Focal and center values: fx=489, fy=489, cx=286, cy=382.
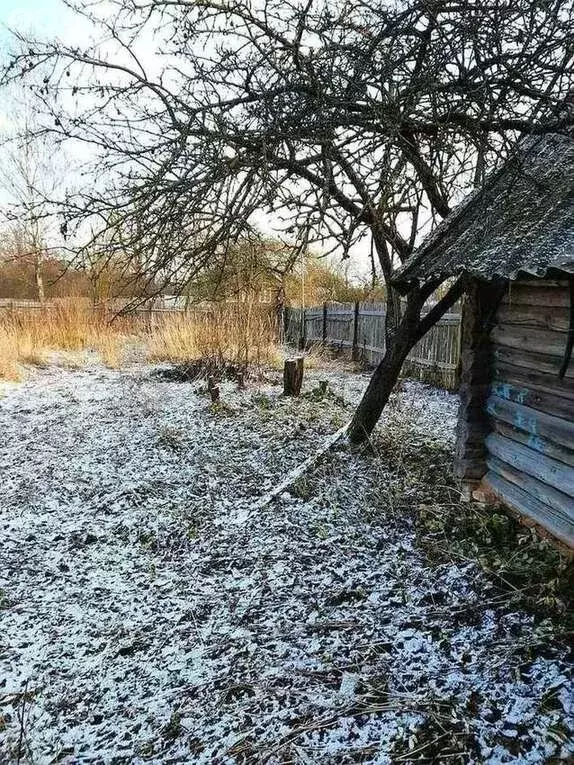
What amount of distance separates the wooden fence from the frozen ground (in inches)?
206

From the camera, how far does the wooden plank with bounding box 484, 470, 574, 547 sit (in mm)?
3150

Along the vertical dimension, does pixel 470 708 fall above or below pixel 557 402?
below

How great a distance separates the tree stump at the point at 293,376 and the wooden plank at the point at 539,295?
4.41 meters

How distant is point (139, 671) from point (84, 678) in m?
0.27

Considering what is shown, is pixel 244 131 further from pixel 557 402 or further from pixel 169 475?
pixel 169 475

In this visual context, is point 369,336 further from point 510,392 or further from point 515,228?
point 515,228

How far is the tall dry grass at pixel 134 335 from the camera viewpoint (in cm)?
1009

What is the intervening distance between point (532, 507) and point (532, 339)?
1201 mm

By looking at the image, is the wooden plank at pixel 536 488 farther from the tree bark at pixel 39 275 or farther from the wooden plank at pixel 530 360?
the tree bark at pixel 39 275

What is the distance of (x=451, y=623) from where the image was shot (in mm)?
2725

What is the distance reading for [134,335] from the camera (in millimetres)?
15031

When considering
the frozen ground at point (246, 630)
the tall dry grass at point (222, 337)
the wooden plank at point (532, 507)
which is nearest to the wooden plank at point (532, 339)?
the wooden plank at point (532, 507)

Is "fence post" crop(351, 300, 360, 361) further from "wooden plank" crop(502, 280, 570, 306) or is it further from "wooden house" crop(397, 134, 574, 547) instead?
"wooden plank" crop(502, 280, 570, 306)

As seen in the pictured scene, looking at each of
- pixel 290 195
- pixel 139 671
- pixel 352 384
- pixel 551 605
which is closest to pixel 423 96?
pixel 290 195
